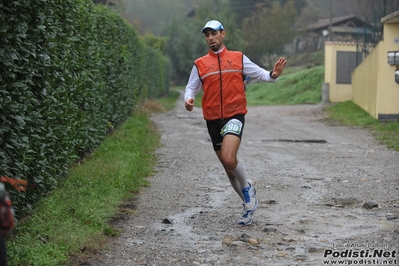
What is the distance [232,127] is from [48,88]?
204cm

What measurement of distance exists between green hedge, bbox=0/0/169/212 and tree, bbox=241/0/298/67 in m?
52.8

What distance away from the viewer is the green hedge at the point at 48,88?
6.29 m

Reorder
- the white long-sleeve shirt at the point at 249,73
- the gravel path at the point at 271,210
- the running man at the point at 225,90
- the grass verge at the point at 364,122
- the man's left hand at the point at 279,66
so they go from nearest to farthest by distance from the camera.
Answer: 1. the gravel path at the point at 271,210
2. the man's left hand at the point at 279,66
3. the running man at the point at 225,90
4. the white long-sleeve shirt at the point at 249,73
5. the grass verge at the point at 364,122

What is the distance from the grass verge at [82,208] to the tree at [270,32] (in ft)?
174

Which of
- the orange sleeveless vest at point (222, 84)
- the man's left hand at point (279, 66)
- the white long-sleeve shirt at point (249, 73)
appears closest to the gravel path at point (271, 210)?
the orange sleeveless vest at point (222, 84)

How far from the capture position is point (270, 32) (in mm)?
64750

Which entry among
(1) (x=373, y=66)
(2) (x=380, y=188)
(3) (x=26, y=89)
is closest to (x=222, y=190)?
(2) (x=380, y=188)

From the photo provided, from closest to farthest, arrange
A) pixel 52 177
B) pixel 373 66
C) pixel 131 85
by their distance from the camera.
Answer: pixel 52 177 → pixel 131 85 → pixel 373 66

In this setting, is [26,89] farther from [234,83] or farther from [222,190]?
[222,190]

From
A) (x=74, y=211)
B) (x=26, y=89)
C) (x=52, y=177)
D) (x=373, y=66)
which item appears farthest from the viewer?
(x=373, y=66)

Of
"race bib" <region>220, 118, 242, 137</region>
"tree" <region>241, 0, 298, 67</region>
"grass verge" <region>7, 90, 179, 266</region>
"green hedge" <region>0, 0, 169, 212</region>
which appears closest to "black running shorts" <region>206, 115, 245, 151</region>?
"race bib" <region>220, 118, 242, 137</region>

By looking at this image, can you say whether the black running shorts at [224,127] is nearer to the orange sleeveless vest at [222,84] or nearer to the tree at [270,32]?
the orange sleeveless vest at [222,84]

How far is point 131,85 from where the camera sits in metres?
19.1

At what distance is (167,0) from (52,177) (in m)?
122
